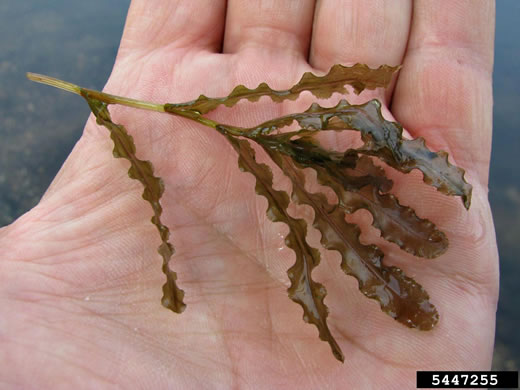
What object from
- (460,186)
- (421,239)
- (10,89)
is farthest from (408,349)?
(10,89)

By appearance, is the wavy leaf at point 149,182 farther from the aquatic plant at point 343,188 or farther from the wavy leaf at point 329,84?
the wavy leaf at point 329,84

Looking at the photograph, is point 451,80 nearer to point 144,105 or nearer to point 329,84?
point 329,84

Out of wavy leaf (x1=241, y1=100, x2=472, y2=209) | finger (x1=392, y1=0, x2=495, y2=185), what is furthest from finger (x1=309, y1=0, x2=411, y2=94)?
wavy leaf (x1=241, y1=100, x2=472, y2=209)

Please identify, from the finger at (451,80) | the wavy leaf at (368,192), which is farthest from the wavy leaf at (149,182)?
the finger at (451,80)

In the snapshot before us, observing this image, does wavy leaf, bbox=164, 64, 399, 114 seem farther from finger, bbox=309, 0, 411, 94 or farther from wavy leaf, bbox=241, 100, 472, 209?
finger, bbox=309, 0, 411, 94

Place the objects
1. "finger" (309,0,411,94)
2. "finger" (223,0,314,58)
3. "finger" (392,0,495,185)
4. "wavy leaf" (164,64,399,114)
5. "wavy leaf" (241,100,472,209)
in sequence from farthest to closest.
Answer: "finger" (223,0,314,58) < "finger" (309,0,411,94) < "finger" (392,0,495,185) < "wavy leaf" (164,64,399,114) < "wavy leaf" (241,100,472,209)

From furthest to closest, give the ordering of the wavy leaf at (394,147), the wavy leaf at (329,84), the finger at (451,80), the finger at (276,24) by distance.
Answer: the finger at (276,24), the finger at (451,80), the wavy leaf at (329,84), the wavy leaf at (394,147)
